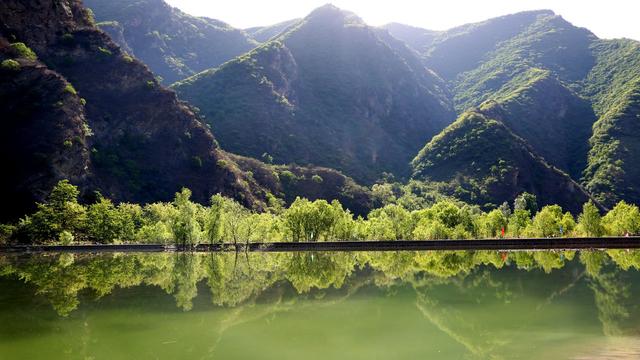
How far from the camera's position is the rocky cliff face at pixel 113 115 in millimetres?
160250

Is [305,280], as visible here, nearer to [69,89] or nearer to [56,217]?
[56,217]

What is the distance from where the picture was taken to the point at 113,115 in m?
179

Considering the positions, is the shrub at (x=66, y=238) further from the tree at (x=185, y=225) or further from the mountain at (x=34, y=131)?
the tree at (x=185, y=225)

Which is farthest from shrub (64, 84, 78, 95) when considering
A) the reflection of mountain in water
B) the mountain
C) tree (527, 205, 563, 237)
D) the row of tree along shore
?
tree (527, 205, 563, 237)

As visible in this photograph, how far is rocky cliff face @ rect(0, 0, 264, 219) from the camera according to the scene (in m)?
160

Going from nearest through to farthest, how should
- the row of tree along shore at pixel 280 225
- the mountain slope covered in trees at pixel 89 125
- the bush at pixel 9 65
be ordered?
the row of tree along shore at pixel 280 225
the mountain slope covered in trees at pixel 89 125
the bush at pixel 9 65

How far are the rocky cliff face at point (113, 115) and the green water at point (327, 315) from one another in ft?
355

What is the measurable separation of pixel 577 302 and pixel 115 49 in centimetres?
19055

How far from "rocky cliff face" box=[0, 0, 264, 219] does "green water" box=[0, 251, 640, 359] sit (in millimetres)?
108327

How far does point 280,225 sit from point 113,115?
8215 centimetres

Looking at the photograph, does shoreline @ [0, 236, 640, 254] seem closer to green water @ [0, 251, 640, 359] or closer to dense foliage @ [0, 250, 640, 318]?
dense foliage @ [0, 250, 640, 318]

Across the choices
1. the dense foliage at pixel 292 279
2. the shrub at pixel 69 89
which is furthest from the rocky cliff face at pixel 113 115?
the dense foliage at pixel 292 279

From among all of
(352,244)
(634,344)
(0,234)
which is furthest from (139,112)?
(634,344)

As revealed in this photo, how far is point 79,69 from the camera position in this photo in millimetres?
184750
